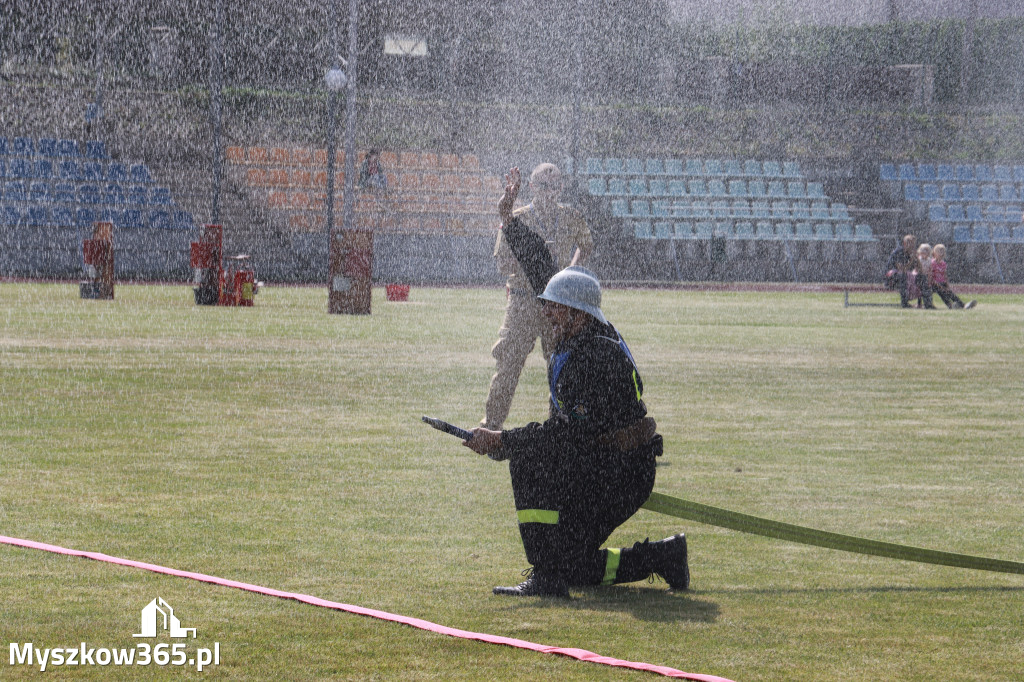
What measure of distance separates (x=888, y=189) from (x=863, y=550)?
48523 millimetres

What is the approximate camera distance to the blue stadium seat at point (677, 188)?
172 feet

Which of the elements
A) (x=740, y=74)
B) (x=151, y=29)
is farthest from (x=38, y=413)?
(x=740, y=74)

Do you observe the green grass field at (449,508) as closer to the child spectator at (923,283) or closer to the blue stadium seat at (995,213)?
the child spectator at (923,283)

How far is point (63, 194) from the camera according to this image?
147 feet

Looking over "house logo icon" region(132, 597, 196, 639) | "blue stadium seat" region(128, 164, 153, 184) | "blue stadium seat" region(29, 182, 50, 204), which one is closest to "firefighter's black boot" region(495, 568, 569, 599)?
"house logo icon" region(132, 597, 196, 639)

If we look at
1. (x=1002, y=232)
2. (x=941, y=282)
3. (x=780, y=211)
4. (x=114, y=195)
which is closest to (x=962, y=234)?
(x=1002, y=232)

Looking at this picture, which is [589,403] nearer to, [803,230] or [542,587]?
[542,587]

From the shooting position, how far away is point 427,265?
4619cm

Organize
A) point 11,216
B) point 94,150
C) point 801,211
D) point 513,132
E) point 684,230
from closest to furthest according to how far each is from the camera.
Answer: point 11,216
point 94,150
point 684,230
point 801,211
point 513,132

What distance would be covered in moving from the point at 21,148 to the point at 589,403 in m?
41.9

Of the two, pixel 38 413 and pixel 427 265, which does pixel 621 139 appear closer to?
pixel 427 265

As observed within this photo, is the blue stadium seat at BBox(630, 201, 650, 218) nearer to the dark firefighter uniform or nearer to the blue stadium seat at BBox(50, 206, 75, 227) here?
the blue stadium seat at BBox(50, 206, 75, 227)

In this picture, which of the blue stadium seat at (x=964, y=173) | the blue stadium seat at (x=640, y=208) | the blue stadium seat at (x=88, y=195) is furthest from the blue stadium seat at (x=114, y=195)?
the blue stadium seat at (x=964, y=173)

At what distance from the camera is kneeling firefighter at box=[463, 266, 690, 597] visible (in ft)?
23.9
